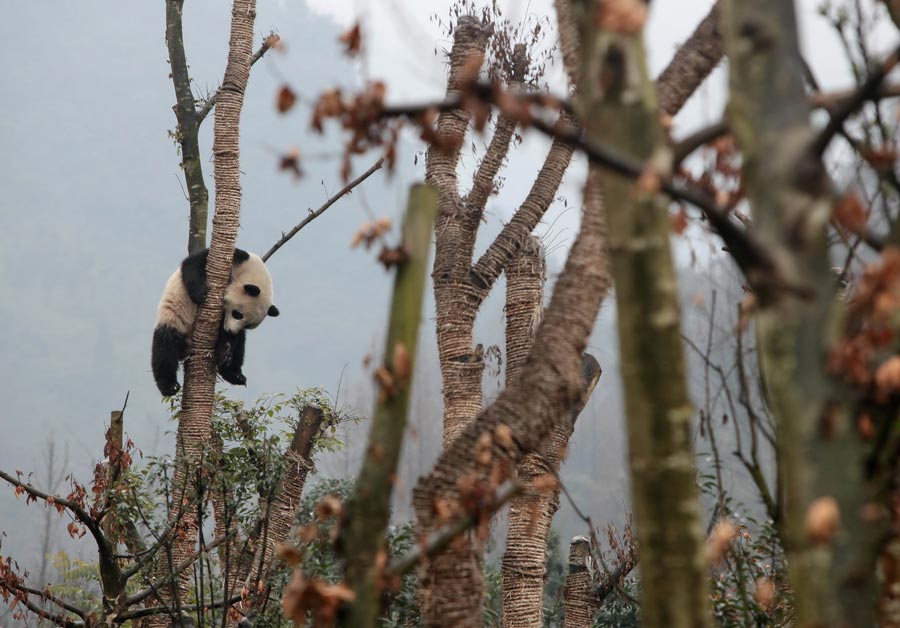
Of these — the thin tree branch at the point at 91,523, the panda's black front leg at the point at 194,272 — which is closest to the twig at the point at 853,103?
the thin tree branch at the point at 91,523

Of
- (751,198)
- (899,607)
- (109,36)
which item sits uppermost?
(109,36)

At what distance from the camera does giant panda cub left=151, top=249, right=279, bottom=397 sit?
344 inches

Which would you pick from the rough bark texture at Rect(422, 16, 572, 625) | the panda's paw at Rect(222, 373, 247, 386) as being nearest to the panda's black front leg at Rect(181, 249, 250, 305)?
the panda's paw at Rect(222, 373, 247, 386)

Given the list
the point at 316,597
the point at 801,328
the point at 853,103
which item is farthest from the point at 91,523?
the point at 853,103

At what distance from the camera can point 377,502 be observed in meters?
2.38

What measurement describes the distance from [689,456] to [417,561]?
0.89 metres

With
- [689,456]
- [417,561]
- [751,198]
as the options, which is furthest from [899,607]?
[417,561]

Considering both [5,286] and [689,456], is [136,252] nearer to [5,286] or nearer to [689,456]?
[5,286]

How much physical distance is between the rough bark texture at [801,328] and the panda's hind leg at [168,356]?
8.03m

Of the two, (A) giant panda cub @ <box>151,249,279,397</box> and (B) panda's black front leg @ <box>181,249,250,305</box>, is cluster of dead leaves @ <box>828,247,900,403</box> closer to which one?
Result: (A) giant panda cub @ <box>151,249,279,397</box>

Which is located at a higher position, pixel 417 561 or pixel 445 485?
pixel 445 485

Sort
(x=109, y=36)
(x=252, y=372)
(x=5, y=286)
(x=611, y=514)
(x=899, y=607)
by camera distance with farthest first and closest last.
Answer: (x=109, y=36), (x=252, y=372), (x=5, y=286), (x=611, y=514), (x=899, y=607)

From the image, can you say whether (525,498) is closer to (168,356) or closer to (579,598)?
(579,598)

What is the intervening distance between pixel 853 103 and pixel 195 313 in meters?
7.45
